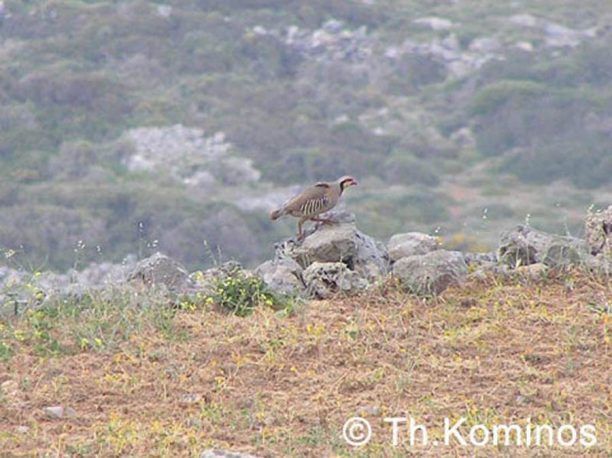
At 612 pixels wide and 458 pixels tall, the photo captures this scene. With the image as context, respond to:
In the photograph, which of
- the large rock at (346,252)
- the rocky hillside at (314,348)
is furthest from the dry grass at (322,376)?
the large rock at (346,252)

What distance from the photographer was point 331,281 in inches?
297

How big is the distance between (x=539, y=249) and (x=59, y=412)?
9.74 feet

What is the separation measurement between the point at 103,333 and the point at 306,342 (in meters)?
0.94

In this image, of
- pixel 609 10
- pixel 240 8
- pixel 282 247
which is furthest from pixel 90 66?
pixel 282 247

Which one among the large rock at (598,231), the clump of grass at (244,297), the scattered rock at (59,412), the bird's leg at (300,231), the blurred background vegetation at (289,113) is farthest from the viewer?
the blurred background vegetation at (289,113)

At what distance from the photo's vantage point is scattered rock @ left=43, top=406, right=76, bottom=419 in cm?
594

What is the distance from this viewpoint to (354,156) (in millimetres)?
45219

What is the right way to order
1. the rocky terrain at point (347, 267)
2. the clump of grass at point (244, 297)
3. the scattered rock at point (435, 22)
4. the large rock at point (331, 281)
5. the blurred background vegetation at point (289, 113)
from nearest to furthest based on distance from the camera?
the clump of grass at point (244, 297), the rocky terrain at point (347, 267), the large rock at point (331, 281), the blurred background vegetation at point (289, 113), the scattered rock at point (435, 22)

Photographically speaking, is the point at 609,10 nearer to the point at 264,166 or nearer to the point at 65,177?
the point at 264,166

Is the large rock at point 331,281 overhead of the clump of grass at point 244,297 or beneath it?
beneath

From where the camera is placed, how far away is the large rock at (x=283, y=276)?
7.48 meters

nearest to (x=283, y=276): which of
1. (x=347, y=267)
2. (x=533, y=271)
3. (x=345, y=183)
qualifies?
(x=347, y=267)

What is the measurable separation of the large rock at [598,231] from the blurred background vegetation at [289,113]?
1985 centimetres

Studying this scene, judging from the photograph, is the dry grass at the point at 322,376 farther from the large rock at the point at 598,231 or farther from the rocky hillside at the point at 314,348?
the large rock at the point at 598,231
